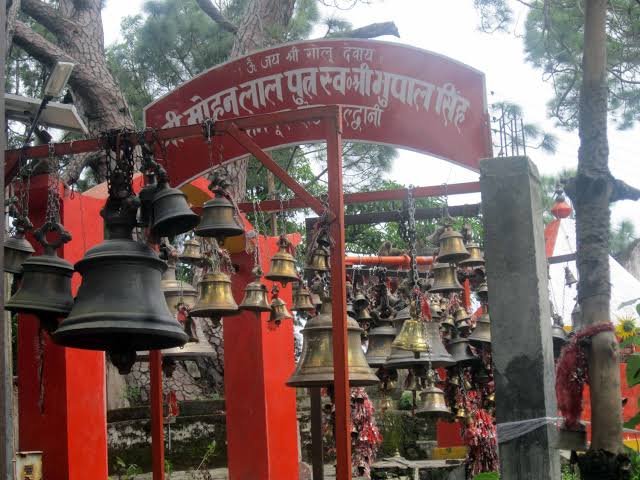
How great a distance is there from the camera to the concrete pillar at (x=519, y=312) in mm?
4922

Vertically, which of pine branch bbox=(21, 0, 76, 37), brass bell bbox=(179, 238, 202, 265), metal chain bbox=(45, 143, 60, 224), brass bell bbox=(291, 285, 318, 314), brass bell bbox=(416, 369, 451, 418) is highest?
pine branch bbox=(21, 0, 76, 37)

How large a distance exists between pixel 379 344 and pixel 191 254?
238cm

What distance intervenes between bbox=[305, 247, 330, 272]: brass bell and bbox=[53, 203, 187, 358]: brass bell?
2428 mm

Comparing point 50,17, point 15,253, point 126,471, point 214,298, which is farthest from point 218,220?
point 50,17

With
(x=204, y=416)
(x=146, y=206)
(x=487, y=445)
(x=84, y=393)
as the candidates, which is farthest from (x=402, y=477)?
(x=146, y=206)

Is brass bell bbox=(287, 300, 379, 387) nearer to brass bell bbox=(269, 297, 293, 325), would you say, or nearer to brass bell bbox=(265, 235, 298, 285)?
brass bell bbox=(265, 235, 298, 285)

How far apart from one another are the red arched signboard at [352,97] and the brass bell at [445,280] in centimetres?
155

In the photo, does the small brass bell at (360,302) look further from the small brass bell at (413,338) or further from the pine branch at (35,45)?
the pine branch at (35,45)

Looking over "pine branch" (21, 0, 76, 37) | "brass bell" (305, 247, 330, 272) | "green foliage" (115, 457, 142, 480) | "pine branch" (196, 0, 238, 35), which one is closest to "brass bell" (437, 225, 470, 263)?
"brass bell" (305, 247, 330, 272)

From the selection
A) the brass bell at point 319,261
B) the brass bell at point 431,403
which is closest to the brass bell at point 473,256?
the brass bell at point 431,403

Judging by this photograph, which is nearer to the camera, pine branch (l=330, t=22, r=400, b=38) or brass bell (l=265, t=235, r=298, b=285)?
brass bell (l=265, t=235, r=298, b=285)

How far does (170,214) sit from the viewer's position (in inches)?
220

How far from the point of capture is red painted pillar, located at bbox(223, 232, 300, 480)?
34.1 feet

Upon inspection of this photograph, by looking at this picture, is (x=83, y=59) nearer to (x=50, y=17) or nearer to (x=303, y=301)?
(x=50, y=17)
